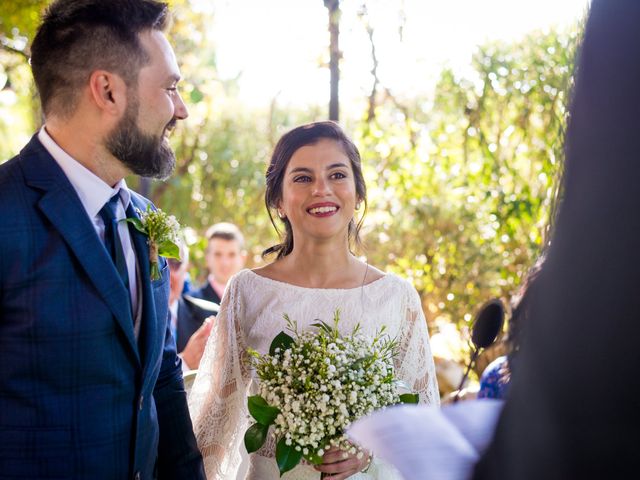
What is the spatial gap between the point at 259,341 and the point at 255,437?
0.50 metres

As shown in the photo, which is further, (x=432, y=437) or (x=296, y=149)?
(x=296, y=149)

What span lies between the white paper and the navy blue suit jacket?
51.4 inches

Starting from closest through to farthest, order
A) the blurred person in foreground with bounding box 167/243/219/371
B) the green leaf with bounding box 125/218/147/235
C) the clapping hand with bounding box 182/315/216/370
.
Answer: the green leaf with bounding box 125/218/147/235 → the clapping hand with bounding box 182/315/216/370 → the blurred person in foreground with bounding box 167/243/219/371

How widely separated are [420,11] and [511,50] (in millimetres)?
905

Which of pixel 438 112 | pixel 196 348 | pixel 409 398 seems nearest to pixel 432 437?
pixel 409 398

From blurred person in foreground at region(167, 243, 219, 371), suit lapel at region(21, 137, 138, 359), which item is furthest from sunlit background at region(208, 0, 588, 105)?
suit lapel at region(21, 137, 138, 359)

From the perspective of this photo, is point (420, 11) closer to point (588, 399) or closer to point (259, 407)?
point (259, 407)

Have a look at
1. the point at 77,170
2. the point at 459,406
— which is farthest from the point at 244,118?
the point at 459,406

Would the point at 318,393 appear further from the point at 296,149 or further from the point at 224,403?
the point at 296,149

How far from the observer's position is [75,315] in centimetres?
191

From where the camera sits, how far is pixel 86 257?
1.95 metres

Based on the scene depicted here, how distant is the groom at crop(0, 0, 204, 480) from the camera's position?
6.09 ft

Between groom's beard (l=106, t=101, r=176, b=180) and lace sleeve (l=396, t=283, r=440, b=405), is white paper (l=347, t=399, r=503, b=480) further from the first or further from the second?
lace sleeve (l=396, t=283, r=440, b=405)

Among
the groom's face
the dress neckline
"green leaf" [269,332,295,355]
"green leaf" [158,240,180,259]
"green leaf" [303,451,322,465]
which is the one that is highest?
the groom's face
